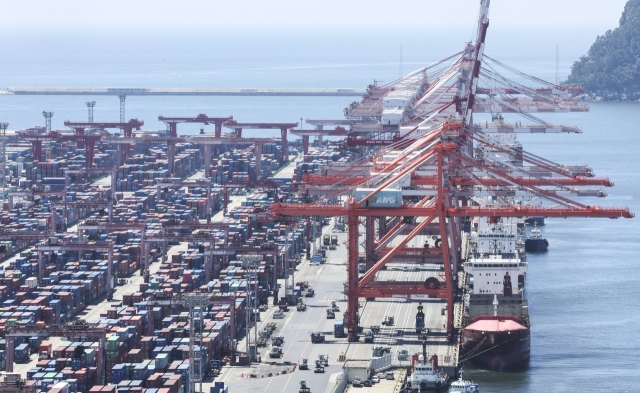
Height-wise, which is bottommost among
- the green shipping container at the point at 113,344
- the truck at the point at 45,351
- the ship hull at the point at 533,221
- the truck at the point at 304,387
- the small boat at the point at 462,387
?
the small boat at the point at 462,387

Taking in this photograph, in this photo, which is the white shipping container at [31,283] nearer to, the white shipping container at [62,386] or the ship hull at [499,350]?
the ship hull at [499,350]

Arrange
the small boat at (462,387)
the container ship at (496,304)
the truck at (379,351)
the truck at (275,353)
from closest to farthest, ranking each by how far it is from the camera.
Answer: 1. the small boat at (462,387)
2. the truck at (275,353)
3. the truck at (379,351)
4. the container ship at (496,304)

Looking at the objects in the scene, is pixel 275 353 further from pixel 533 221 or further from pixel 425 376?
pixel 533 221

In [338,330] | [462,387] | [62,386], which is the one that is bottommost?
[462,387]

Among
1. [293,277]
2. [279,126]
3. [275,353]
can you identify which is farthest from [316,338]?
[279,126]

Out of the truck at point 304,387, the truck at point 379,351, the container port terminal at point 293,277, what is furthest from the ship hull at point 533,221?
the truck at point 304,387

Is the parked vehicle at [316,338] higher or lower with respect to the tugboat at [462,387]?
higher

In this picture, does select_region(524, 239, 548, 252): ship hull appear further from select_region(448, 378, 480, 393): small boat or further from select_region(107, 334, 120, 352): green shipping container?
select_region(107, 334, 120, 352): green shipping container

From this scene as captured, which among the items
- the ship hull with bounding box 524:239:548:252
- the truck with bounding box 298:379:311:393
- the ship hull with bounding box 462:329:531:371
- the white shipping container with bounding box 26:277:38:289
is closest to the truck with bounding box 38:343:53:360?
the truck with bounding box 298:379:311:393
